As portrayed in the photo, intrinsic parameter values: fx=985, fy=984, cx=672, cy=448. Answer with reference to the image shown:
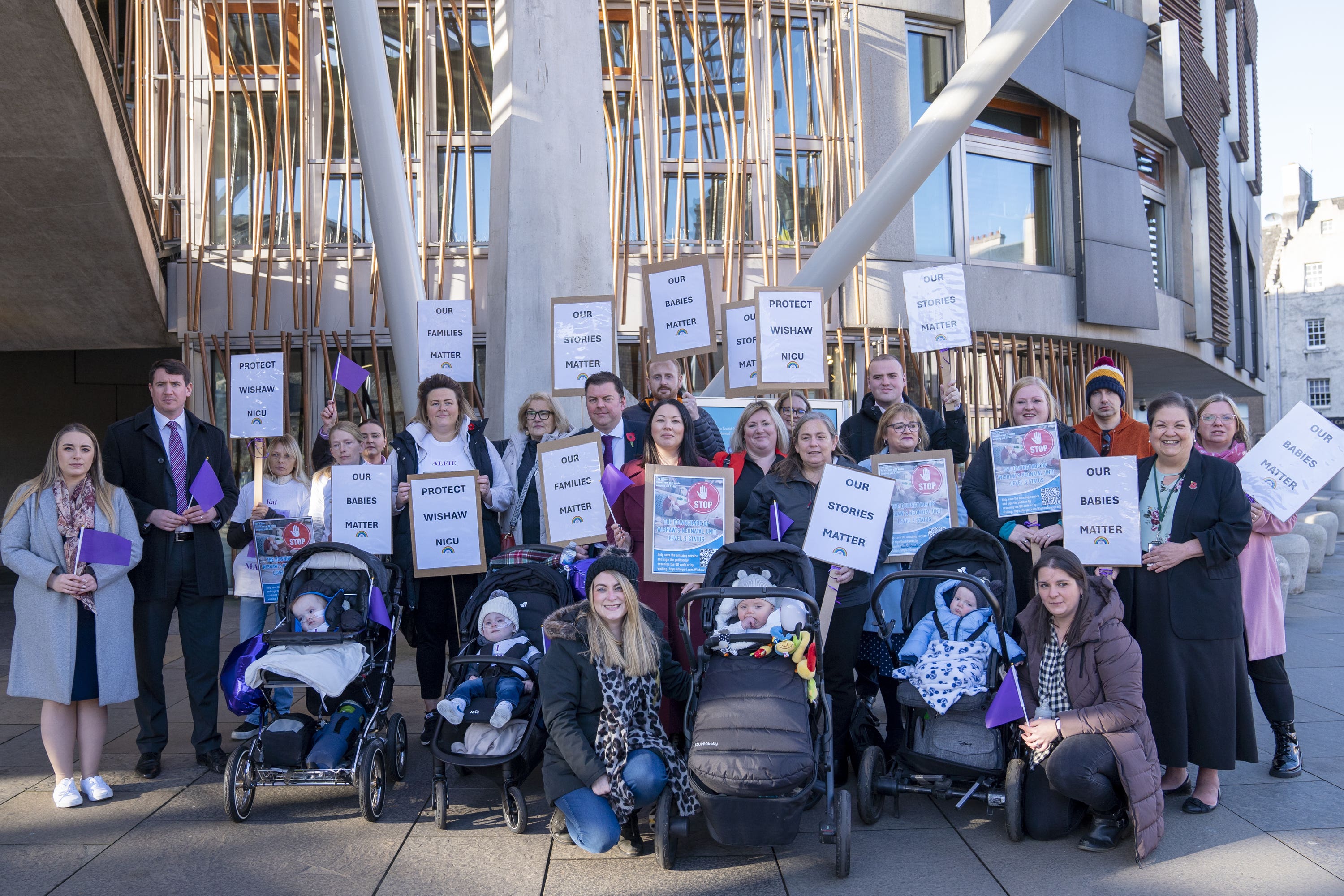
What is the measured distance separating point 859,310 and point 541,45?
188 inches

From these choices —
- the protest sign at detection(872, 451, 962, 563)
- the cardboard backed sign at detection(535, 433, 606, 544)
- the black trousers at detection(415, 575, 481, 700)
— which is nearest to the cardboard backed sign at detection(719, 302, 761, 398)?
the protest sign at detection(872, 451, 962, 563)

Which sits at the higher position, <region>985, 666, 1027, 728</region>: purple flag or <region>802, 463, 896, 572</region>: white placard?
<region>802, 463, 896, 572</region>: white placard

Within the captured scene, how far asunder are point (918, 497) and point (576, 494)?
1.69 metres

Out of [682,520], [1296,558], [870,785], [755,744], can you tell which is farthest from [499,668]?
[1296,558]

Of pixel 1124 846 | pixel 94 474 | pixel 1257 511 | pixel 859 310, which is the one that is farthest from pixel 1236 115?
pixel 94 474

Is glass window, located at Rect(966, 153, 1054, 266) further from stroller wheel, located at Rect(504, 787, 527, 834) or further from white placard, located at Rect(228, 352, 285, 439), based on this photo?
stroller wheel, located at Rect(504, 787, 527, 834)

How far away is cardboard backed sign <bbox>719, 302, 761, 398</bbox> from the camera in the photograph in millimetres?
5902

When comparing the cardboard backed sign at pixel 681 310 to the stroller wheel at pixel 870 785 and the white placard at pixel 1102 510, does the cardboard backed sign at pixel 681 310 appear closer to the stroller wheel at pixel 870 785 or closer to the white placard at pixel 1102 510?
the white placard at pixel 1102 510

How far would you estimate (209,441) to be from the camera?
5.08m

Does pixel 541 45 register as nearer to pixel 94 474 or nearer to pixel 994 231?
pixel 94 474

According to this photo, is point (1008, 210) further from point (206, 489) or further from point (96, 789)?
point (96, 789)

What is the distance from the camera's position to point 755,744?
3461 mm

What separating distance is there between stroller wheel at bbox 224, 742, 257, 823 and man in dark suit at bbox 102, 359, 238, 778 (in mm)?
732

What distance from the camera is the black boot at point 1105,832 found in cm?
381
